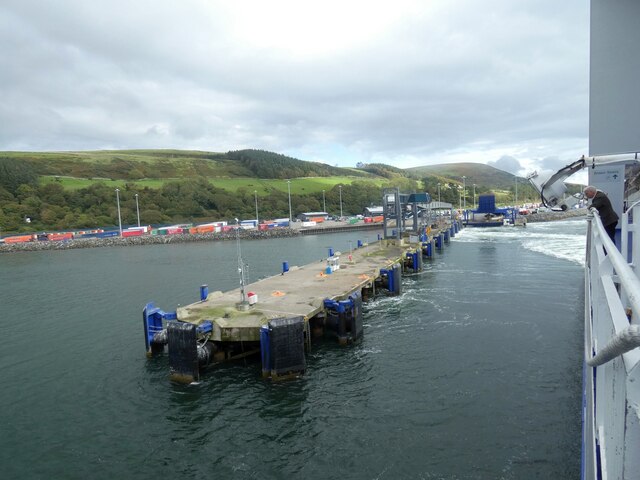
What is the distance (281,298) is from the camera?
21.5 metres

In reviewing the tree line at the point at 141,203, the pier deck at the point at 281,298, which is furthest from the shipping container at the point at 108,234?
the pier deck at the point at 281,298

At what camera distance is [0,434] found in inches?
518

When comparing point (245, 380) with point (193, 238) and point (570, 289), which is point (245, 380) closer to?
point (570, 289)

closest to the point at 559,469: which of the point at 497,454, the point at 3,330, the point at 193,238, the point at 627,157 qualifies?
the point at 497,454

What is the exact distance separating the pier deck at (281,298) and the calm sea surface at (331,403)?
1.72 metres

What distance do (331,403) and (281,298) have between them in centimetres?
821

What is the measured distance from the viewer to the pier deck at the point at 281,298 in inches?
674

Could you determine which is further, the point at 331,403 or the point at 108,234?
the point at 108,234

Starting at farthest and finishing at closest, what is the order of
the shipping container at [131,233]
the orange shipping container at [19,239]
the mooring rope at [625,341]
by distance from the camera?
the shipping container at [131,233] < the orange shipping container at [19,239] < the mooring rope at [625,341]

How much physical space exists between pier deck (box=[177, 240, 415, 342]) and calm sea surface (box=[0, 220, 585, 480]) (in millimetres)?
1721

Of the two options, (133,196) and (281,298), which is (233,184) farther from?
(281,298)

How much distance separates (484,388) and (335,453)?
6098 mm

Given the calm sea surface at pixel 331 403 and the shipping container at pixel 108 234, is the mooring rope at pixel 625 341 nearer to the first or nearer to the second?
the calm sea surface at pixel 331 403

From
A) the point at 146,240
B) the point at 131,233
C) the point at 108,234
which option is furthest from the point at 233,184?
the point at 146,240
